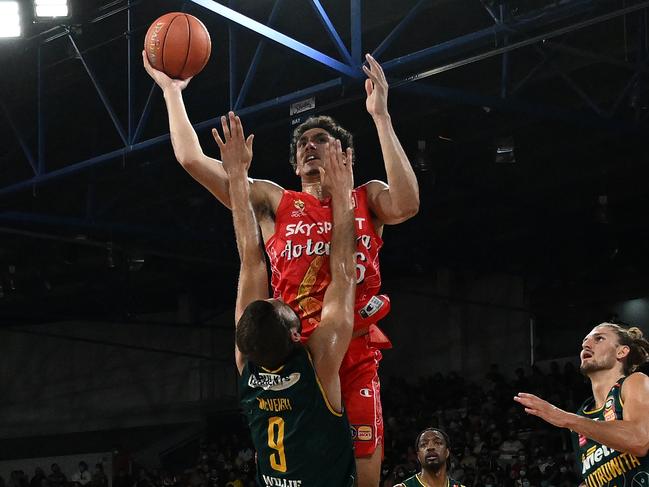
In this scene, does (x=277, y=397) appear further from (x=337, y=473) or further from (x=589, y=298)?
(x=589, y=298)

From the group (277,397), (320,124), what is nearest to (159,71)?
(320,124)

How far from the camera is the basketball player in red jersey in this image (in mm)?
4871

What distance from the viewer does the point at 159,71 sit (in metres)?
5.38

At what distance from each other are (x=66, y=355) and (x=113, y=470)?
3.58 m

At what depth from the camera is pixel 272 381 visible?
4207 millimetres

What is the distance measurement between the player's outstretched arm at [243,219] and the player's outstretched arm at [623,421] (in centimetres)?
155

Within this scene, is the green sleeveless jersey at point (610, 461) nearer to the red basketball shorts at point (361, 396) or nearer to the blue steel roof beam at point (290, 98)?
the red basketball shorts at point (361, 396)

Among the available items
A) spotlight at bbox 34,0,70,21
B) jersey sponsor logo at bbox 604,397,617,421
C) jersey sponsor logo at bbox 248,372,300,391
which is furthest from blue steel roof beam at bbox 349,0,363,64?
jersey sponsor logo at bbox 248,372,300,391

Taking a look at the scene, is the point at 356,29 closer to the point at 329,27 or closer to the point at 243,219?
the point at 329,27

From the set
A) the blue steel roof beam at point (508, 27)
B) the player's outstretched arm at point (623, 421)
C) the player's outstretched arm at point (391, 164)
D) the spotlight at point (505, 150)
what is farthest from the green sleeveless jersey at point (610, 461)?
the spotlight at point (505, 150)

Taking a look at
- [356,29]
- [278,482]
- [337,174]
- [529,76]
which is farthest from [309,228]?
[529,76]

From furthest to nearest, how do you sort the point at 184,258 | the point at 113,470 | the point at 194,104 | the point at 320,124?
the point at 113,470 → the point at 184,258 → the point at 194,104 → the point at 320,124

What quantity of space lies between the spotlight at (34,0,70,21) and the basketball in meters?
7.65

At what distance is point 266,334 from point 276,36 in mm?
7642
